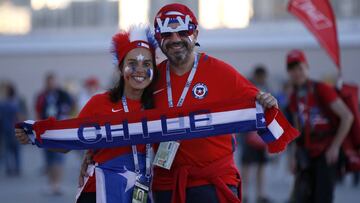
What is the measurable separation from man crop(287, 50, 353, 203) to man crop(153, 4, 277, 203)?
2043 millimetres

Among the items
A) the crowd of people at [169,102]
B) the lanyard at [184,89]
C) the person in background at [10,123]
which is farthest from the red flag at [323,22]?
the person in background at [10,123]

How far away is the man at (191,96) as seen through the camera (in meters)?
5.42

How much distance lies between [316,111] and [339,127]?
0.24m

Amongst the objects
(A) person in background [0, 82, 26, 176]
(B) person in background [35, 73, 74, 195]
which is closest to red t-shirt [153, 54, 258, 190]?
(B) person in background [35, 73, 74, 195]

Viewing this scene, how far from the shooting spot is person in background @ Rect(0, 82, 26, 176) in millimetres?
15984

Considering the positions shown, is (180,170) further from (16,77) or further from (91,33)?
(91,33)

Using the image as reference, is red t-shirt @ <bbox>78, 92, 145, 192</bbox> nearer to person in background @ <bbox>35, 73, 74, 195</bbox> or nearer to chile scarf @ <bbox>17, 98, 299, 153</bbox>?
chile scarf @ <bbox>17, 98, 299, 153</bbox>

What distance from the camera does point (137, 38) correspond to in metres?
5.50

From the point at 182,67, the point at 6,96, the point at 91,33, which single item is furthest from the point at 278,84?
the point at 182,67

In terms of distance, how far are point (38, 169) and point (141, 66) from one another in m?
12.2

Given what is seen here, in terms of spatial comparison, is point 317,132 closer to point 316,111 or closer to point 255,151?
point 316,111

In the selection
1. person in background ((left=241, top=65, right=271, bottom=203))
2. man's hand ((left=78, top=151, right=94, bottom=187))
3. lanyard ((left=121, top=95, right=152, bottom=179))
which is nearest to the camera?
lanyard ((left=121, top=95, right=152, bottom=179))

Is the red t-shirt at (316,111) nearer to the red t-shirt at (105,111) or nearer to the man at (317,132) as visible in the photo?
the man at (317,132)

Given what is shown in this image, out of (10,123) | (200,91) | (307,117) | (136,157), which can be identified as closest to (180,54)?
(200,91)
